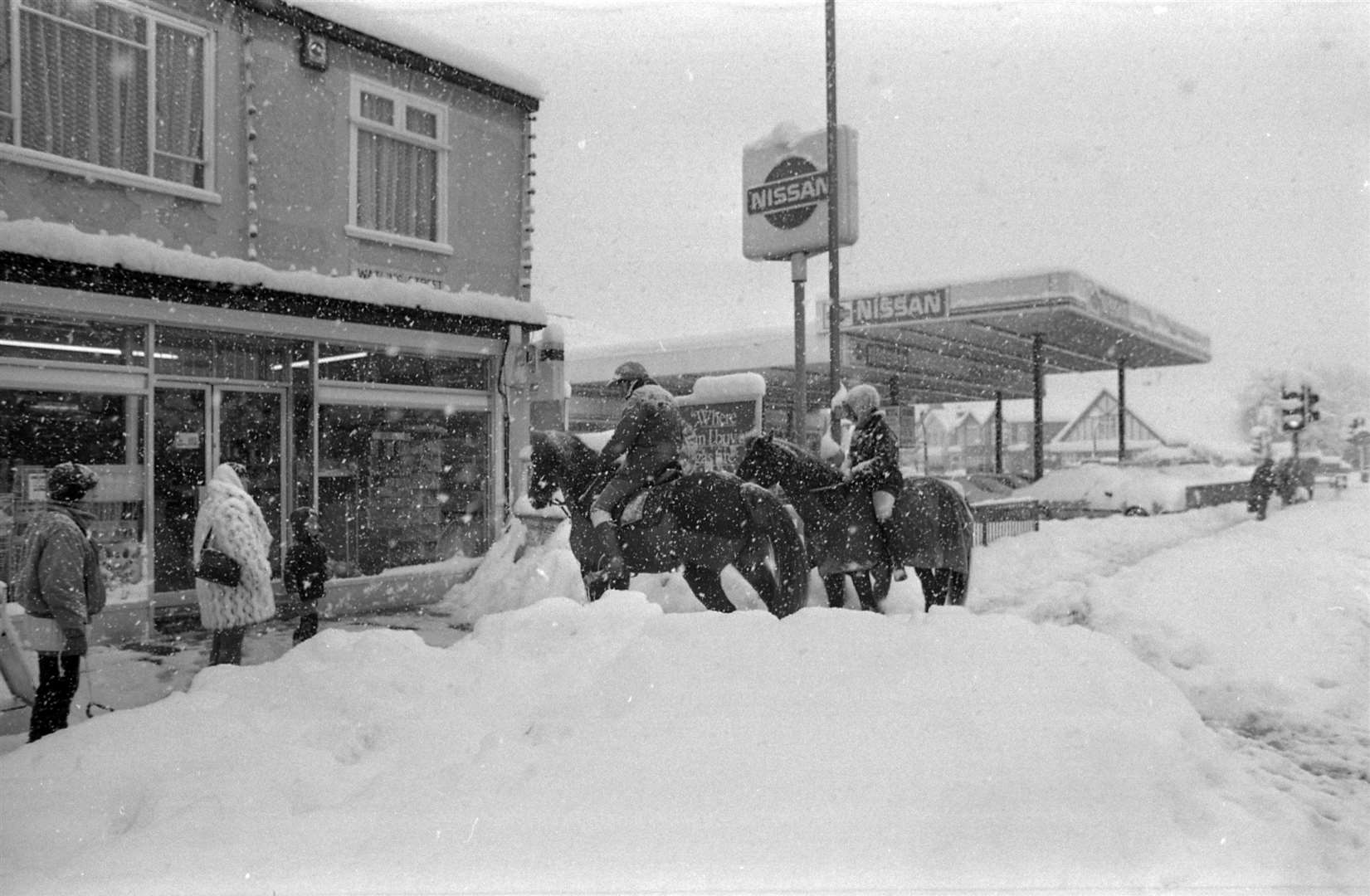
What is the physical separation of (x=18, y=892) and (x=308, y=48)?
815cm

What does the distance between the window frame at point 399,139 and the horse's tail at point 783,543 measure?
212 inches

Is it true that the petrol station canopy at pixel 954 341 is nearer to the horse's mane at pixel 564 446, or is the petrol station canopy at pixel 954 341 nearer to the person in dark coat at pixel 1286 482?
the person in dark coat at pixel 1286 482

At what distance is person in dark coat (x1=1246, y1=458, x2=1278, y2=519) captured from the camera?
55.7 ft

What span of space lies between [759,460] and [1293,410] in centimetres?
1397

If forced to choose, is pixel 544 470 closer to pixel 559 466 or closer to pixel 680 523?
pixel 559 466

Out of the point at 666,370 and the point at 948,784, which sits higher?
the point at 666,370

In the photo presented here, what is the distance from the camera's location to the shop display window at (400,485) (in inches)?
355

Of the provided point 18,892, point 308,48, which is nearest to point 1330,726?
point 18,892

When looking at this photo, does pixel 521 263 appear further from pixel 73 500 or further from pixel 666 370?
pixel 666 370

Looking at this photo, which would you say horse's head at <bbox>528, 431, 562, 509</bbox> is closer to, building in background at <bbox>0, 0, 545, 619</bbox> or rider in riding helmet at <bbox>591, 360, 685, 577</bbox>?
rider in riding helmet at <bbox>591, 360, 685, 577</bbox>

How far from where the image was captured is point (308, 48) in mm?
8328

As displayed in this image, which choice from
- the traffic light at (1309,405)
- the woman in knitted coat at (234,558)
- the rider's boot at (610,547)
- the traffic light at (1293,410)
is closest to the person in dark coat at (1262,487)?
the traffic light at (1309,405)

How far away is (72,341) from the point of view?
7.10 meters

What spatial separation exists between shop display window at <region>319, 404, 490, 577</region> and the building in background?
0.03 m
